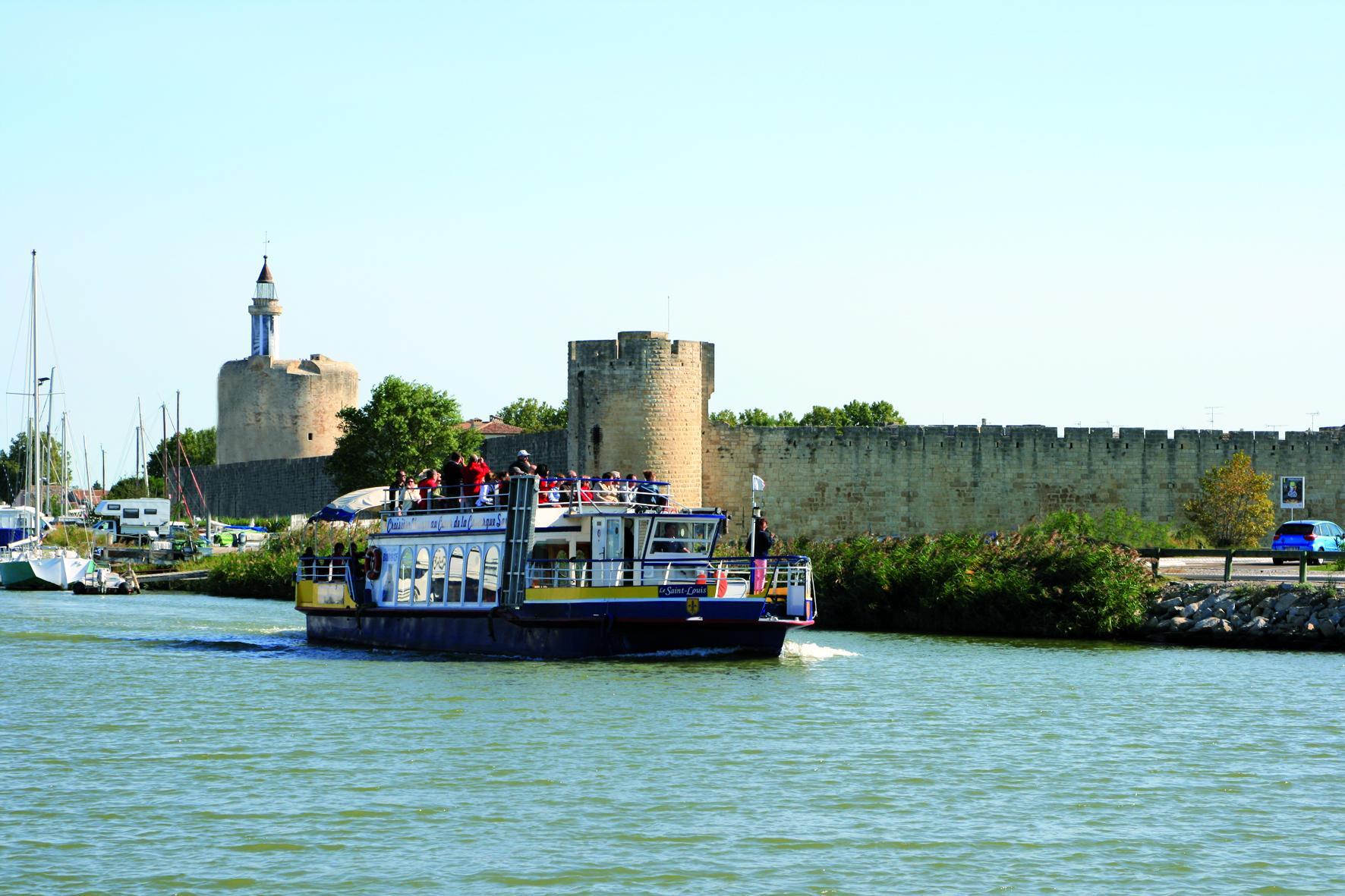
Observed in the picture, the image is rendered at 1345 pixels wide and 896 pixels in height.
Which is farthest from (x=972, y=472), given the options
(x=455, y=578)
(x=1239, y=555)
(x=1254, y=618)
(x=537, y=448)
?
(x=455, y=578)

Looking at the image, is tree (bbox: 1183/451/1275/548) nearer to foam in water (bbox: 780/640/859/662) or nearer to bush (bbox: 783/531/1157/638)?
bush (bbox: 783/531/1157/638)

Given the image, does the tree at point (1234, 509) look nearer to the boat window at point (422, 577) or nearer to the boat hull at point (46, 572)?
the boat window at point (422, 577)

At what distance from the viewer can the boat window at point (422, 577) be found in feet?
81.9

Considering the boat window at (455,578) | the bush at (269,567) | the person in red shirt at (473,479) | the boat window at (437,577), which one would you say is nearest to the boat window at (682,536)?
the person in red shirt at (473,479)

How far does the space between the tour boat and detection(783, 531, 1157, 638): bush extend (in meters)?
4.98

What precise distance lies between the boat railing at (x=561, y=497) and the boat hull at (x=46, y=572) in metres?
24.4

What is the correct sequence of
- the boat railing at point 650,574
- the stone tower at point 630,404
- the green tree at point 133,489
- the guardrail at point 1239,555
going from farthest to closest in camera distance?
the green tree at point 133,489, the stone tower at point 630,404, the guardrail at point 1239,555, the boat railing at point 650,574

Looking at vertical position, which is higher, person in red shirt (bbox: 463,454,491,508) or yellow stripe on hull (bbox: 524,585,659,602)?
person in red shirt (bbox: 463,454,491,508)

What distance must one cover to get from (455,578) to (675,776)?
368 inches

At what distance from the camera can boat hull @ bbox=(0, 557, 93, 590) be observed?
4769 centimetres

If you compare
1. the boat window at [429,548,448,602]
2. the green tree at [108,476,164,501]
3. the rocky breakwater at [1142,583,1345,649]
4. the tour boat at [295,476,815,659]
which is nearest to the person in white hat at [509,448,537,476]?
the tour boat at [295,476,815,659]

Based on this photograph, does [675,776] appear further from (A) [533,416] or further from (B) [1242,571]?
(A) [533,416]

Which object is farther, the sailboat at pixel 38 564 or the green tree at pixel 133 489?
the green tree at pixel 133 489

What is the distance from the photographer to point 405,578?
25.6m
